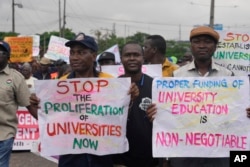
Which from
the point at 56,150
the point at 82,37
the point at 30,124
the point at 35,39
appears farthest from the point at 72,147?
the point at 35,39

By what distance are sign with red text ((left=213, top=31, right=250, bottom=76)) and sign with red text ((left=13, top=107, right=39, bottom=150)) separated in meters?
3.52

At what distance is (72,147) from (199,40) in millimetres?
1371

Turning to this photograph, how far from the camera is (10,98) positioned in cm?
450

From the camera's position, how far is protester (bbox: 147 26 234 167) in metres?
3.63

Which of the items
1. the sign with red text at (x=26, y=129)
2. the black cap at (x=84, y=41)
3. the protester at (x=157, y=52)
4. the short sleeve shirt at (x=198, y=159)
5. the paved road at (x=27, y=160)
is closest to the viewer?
the black cap at (x=84, y=41)

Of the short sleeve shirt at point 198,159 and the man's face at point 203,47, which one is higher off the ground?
the man's face at point 203,47

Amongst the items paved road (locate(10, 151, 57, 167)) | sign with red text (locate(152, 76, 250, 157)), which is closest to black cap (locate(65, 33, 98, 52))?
sign with red text (locate(152, 76, 250, 157))

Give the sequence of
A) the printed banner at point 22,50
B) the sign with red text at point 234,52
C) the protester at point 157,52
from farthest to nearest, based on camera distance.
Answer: the printed banner at point 22,50 < the sign with red text at point 234,52 < the protester at point 157,52

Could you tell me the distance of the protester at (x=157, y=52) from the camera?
555 cm

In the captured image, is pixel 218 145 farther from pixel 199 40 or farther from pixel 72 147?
pixel 72 147

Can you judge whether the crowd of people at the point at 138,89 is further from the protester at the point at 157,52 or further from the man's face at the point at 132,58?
the protester at the point at 157,52

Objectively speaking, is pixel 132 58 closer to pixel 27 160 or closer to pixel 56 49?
pixel 27 160

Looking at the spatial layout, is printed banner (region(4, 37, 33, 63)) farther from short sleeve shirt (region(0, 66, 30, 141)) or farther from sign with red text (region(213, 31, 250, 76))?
short sleeve shirt (region(0, 66, 30, 141))

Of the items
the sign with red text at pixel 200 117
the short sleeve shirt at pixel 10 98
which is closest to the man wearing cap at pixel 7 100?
the short sleeve shirt at pixel 10 98
